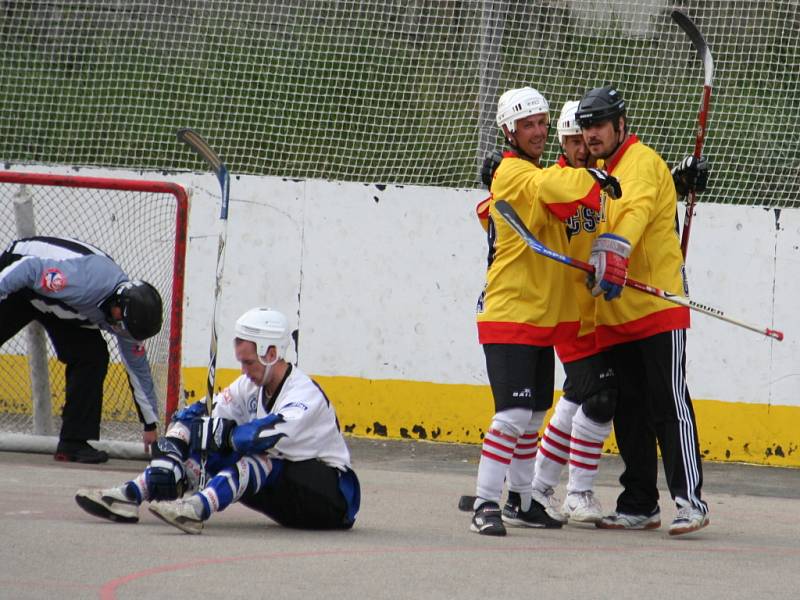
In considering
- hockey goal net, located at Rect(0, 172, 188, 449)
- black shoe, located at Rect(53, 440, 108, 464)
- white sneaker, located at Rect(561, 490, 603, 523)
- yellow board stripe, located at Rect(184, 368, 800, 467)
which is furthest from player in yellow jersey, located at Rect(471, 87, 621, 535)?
yellow board stripe, located at Rect(184, 368, 800, 467)

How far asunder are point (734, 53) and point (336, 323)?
3.04m

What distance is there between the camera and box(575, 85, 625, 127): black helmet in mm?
5410

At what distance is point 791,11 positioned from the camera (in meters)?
8.56

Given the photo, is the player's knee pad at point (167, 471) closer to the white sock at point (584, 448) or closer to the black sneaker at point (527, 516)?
the black sneaker at point (527, 516)

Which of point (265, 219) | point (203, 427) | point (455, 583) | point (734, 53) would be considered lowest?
point (455, 583)

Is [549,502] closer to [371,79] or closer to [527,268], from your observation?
[527,268]

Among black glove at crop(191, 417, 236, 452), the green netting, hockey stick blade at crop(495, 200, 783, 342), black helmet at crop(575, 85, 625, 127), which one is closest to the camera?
black glove at crop(191, 417, 236, 452)

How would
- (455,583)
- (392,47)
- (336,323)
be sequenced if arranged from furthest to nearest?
(392,47)
(336,323)
(455,583)

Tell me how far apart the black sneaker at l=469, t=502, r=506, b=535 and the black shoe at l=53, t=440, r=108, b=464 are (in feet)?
8.07

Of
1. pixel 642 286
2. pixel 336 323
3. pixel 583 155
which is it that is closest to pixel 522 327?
pixel 642 286

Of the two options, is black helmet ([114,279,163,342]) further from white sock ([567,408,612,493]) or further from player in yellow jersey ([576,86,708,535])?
player in yellow jersey ([576,86,708,535])

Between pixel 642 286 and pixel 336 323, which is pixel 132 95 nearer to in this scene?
pixel 336 323

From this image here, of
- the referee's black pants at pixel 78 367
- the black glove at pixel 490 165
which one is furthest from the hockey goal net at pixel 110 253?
the black glove at pixel 490 165

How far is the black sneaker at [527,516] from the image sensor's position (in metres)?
5.58
